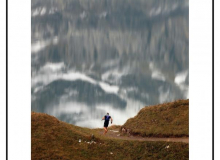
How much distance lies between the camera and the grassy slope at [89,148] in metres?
26.5

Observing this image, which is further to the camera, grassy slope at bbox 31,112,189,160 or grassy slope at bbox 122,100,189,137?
grassy slope at bbox 122,100,189,137

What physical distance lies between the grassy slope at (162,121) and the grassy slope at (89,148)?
425cm

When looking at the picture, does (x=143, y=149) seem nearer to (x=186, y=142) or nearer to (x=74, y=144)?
(x=186, y=142)

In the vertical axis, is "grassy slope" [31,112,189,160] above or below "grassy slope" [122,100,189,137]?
below

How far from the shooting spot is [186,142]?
28.0 metres

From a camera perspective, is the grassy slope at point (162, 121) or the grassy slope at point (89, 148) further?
the grassy slope at point (162, 121)

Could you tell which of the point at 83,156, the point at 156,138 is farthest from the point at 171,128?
the point at 83,156

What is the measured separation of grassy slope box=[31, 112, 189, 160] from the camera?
26.5 meters

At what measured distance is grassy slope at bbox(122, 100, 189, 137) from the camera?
32344mm

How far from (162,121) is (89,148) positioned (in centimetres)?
1163

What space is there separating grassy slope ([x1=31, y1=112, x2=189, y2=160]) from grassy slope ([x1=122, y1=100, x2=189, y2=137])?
4253 mm

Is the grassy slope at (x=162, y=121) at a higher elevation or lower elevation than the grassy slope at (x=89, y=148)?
higher

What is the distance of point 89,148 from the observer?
92.5 feet

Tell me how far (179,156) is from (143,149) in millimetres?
3836
